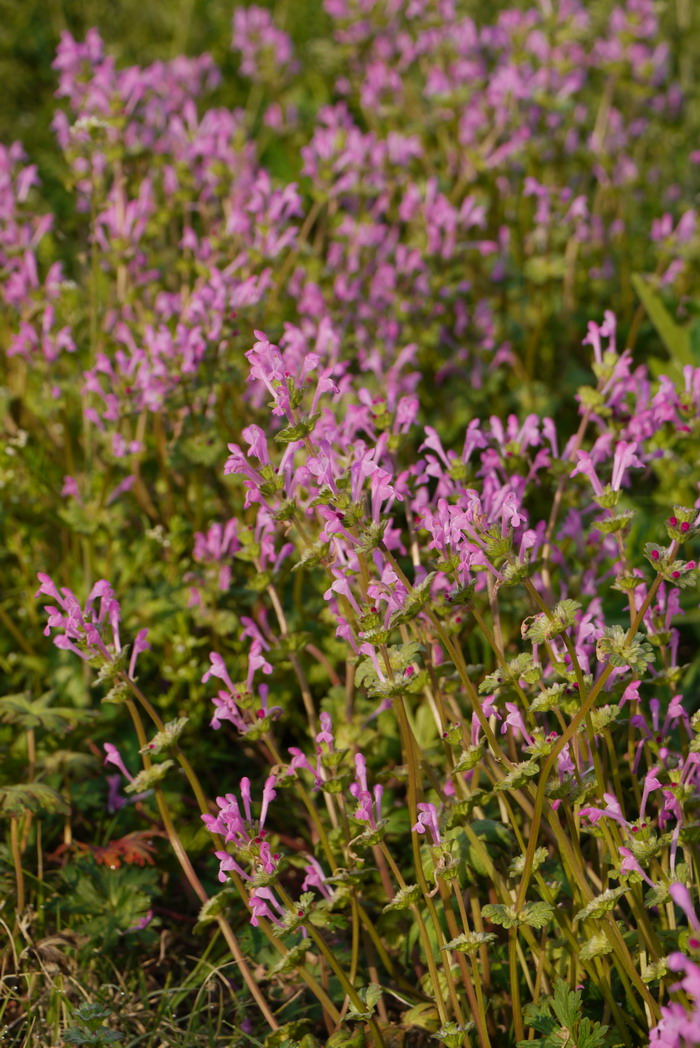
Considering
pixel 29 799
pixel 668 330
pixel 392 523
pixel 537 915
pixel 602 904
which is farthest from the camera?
pixel 668 330

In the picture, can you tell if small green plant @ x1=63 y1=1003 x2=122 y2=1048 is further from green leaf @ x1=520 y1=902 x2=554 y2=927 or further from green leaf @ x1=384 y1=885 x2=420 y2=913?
green leaf @ x1=520 y1=902 x2=554 y2=927

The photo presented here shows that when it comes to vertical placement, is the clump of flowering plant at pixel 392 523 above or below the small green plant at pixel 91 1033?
Answer: above

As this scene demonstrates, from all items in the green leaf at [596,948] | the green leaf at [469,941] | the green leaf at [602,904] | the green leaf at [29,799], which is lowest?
the green leaf at [596,948]

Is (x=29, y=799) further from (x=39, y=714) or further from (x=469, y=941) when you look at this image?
(x=469, y=941)

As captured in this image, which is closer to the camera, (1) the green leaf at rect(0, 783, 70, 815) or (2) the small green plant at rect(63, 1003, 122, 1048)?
(2) the small green plant at rect(63, 1003, 122, 1048)

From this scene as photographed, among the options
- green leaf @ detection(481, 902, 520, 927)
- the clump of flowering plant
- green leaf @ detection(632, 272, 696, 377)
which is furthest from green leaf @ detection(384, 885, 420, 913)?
green leaf @ detection(632, 272, 696, 377)

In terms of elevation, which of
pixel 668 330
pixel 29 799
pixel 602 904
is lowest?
pixel 602 904

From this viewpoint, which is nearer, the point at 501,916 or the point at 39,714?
the point at 501,916

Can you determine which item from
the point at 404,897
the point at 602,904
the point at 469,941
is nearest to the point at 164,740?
the point at 404,897

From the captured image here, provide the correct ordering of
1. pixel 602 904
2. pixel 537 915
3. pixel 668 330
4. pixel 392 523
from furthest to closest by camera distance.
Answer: pixel 668 330 → pixel 392 523 → pixel 537 915 → pixel 602 904

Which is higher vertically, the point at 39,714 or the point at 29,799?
the point at 39,714

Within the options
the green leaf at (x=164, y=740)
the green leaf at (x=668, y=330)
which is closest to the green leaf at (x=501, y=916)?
the green leaf at (x=164, y=740)

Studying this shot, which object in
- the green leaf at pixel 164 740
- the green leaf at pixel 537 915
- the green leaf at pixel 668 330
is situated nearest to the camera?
the green leaf at pixel 537 915

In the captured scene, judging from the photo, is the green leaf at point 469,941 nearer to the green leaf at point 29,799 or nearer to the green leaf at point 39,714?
the green leaf at point 29,799
